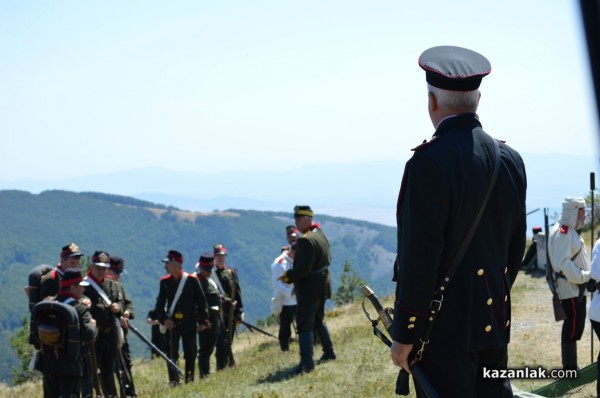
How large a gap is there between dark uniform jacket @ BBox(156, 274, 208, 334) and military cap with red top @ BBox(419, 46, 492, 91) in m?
8.77

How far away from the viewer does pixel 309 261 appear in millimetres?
10836

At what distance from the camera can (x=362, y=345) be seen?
12.9m

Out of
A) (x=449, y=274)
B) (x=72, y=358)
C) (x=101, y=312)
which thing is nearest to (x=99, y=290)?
(x=101, y=312)

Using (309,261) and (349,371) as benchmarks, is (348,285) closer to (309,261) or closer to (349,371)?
(349,371)

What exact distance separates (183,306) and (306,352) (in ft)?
8.32

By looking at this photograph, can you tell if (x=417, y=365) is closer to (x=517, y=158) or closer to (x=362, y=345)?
(x=517, y=158)

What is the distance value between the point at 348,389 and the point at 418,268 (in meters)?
6.04

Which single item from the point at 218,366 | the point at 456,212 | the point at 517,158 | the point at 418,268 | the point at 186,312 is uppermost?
the point at 517,158

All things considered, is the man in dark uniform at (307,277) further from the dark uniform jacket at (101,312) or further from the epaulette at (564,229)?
the epaulette at (564,229)

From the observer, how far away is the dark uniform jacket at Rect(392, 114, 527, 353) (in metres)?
4.02

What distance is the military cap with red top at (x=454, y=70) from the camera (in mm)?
4195

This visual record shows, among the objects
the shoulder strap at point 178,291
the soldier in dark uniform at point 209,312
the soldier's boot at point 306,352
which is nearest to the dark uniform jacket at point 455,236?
the soldier's boot at point 306,352

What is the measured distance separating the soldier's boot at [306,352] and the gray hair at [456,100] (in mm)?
7045

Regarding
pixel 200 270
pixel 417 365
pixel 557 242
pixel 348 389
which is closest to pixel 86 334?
pixel 348 389
